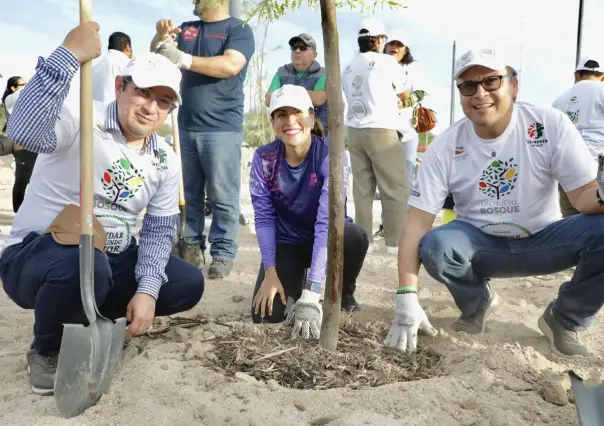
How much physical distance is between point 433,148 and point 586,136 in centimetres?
256

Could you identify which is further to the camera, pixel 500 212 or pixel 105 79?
pixel 105 79

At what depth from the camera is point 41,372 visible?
7.81ft

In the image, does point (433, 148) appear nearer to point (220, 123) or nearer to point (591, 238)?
point (591, 238)

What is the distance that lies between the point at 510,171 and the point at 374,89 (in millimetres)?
2457

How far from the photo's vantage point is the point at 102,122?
2.56 meters

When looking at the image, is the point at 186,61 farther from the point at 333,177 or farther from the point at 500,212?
the point at 500,212

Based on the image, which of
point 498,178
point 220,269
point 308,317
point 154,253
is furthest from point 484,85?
point 220,269

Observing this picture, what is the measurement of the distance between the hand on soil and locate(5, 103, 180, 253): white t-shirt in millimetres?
285

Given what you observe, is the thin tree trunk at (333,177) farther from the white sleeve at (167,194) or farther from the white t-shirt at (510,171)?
the white sleeve at (167,194)

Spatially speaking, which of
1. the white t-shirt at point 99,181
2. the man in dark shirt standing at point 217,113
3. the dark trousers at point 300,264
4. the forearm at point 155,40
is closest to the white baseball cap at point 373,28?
the man in dark shirt standing at point 217,113

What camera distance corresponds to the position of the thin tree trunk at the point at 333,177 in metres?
2.34

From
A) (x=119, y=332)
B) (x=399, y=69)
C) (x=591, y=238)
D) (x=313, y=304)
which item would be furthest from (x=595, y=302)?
(x=399, y=69)

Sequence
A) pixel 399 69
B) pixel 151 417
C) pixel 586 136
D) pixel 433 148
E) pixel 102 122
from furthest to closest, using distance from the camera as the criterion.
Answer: pixel 399 69 < pixel 586 136 < pixel 433 148 < pixel 102 122 < pixel 151 417

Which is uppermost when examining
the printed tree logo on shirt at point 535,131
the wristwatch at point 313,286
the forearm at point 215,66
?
the forearm at point 215,66
